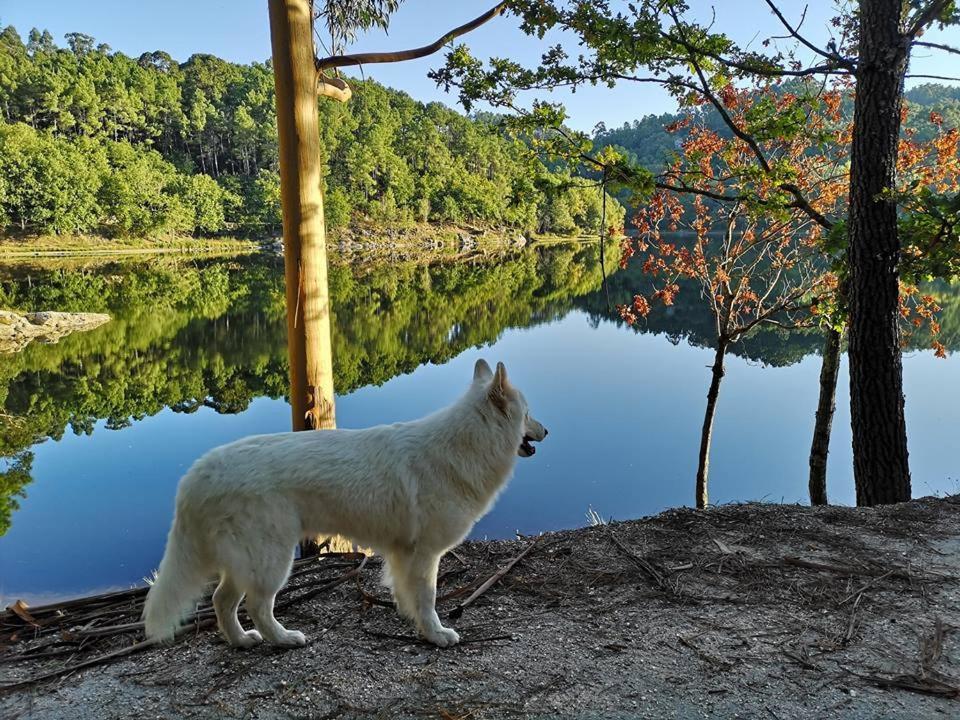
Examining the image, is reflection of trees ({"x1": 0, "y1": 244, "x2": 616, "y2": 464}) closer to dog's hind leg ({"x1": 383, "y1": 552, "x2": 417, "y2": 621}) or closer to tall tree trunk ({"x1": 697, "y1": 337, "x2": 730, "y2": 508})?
tall tree trunk ({"x1": 697, "y1": 337, "x2": 730, "y2": 508})

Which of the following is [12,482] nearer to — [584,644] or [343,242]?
[584,644]

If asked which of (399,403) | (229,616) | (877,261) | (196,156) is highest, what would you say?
(196,156)

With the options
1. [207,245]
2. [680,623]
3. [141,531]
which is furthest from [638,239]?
[207,245]

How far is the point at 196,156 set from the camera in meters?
115

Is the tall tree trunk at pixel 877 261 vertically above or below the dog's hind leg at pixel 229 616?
above

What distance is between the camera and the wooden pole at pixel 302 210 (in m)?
6.11

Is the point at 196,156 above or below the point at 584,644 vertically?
above

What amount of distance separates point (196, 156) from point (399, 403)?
367 ft

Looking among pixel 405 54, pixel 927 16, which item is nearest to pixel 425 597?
pixel 405 54

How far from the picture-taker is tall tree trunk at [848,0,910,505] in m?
6.64

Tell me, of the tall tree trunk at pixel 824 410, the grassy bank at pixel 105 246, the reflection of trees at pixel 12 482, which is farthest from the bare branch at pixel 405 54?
the grassy bank at pixel 105 246

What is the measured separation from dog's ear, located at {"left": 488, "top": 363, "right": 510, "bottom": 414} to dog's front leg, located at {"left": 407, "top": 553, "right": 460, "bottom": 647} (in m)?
1.04

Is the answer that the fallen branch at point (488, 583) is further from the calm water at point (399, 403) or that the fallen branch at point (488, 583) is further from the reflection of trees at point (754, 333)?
the reflection of trees at point (754, 333)

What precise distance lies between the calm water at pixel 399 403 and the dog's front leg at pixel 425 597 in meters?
8.62
